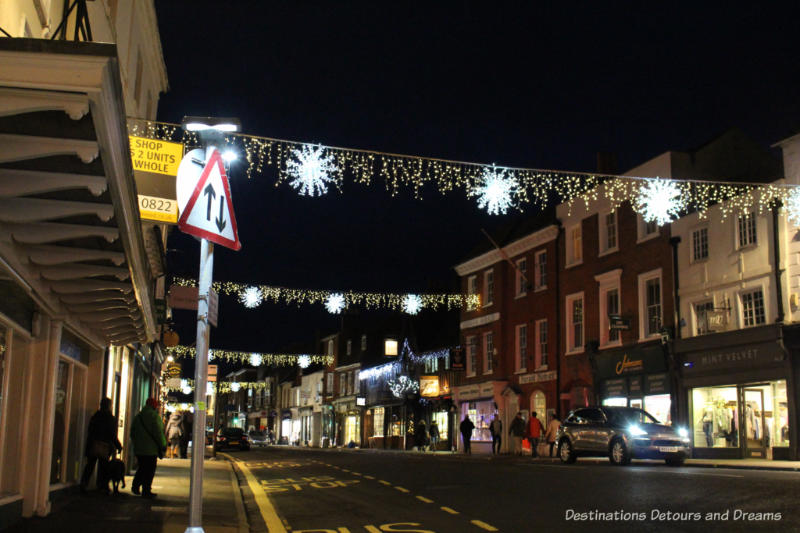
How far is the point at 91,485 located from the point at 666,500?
1020 cm

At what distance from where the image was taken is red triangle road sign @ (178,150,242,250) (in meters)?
7.43

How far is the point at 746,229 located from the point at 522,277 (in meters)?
14.5

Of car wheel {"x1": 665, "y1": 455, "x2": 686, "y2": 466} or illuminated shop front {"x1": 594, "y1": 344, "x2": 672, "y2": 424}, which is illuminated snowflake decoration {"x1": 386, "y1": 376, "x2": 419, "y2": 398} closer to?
illuminated shop front {"x1": 594, "y1": 344, "x2": 672, "y2": 424}

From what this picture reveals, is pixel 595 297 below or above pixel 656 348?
above

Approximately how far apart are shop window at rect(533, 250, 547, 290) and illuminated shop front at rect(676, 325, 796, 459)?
1044 cm

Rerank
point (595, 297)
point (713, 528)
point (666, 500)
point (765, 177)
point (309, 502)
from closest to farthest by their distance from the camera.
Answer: point (713, 528), point (666, 500), point (309, 502), point (765, 177), point (595, 297)

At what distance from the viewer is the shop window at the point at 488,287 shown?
140 feet

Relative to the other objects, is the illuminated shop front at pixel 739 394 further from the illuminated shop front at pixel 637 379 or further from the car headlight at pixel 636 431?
the car headlight at pixel 636 431

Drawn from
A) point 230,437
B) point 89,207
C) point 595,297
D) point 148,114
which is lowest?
point 230,437

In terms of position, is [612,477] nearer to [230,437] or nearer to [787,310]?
[787,310]

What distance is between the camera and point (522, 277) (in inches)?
1544

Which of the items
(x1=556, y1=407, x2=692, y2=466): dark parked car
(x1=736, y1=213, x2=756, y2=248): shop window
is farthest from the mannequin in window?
(x1=736, y1=213, x2=756, y2=248): shop window

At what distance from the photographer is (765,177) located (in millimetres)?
31062

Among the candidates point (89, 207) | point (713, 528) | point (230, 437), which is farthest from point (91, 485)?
point (230, 437)
